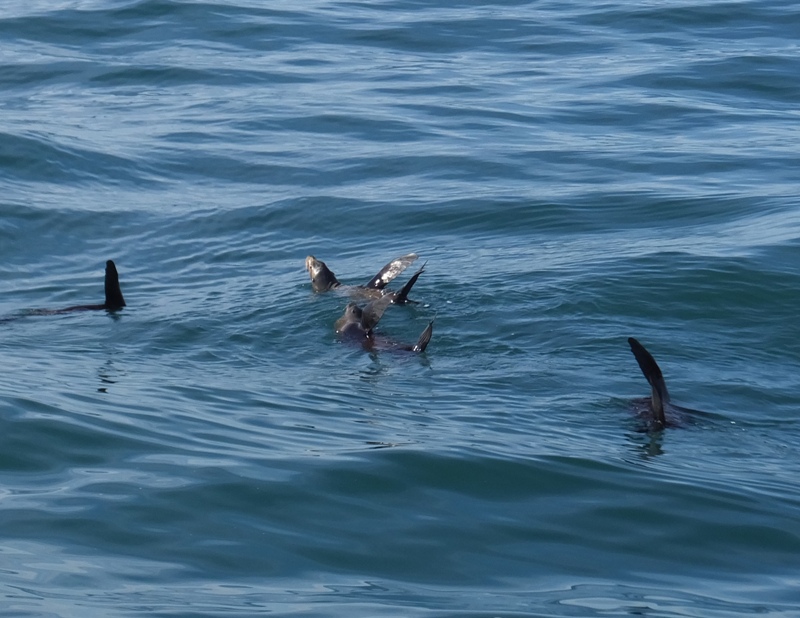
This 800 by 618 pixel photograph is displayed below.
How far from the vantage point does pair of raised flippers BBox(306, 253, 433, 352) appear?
9328 mm

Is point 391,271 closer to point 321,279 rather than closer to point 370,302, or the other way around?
point 321,279

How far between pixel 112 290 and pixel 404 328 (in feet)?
8.32

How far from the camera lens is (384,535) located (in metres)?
5.57

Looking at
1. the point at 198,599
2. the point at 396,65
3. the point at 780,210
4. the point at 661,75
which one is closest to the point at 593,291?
the point at 780,210

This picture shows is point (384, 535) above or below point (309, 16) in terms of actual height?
below

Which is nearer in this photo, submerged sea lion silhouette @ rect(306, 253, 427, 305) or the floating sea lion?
the floating sea lion

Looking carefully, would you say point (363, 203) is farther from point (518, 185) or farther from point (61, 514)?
point (61, 514)

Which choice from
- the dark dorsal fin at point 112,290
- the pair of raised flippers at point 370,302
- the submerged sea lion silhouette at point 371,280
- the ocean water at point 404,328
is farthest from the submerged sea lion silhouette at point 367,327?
the dark dorsal fin at point 112,290

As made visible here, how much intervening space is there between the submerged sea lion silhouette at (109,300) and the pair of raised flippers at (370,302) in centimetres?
178

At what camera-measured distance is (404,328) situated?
10.2m

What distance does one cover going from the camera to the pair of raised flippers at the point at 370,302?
933 cm

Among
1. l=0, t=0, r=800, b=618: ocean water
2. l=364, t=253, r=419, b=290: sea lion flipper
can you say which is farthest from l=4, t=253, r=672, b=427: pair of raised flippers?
l=0, t=0, r=800, b=618: ocean water

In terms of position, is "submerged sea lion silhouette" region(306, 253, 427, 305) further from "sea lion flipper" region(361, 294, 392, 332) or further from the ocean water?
"sea lion flipper" region(361, 294, 392, 332)

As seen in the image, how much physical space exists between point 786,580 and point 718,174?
10425mm
